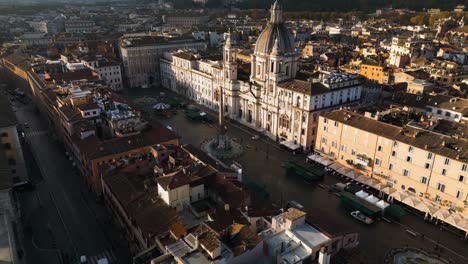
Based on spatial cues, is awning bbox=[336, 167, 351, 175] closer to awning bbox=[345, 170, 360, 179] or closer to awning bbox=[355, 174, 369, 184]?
awning bbox=[345, 170, 360, 179]

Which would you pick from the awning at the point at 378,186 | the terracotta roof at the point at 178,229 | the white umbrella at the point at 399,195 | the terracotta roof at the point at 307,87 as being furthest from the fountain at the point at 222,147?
the terracotta roof at the point at 178,229

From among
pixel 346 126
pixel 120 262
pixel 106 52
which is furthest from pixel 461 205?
pixel 106 52

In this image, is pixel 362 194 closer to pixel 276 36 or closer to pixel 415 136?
pixel 415 136

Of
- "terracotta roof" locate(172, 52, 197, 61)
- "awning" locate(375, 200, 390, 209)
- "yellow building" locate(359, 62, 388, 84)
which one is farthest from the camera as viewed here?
"terracotta roof" locate(172, 52, 197, 61)

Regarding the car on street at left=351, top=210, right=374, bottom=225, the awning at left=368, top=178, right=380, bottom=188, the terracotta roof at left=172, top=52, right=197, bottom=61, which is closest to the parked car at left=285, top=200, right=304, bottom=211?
the car on street at left=351, top=210, right=374, bottom=225

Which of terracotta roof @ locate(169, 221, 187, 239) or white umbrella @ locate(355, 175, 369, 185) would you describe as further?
white umbrella @ locate(355, 175, 369, 185)

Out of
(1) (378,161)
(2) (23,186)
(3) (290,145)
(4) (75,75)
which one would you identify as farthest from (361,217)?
(4) (75,75)

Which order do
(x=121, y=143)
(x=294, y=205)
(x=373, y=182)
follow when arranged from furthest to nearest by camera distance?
(x=373, y=182) → (x=121, y=143) → (x=294, y=205)

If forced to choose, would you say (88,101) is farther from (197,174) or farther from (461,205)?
(461,205)
